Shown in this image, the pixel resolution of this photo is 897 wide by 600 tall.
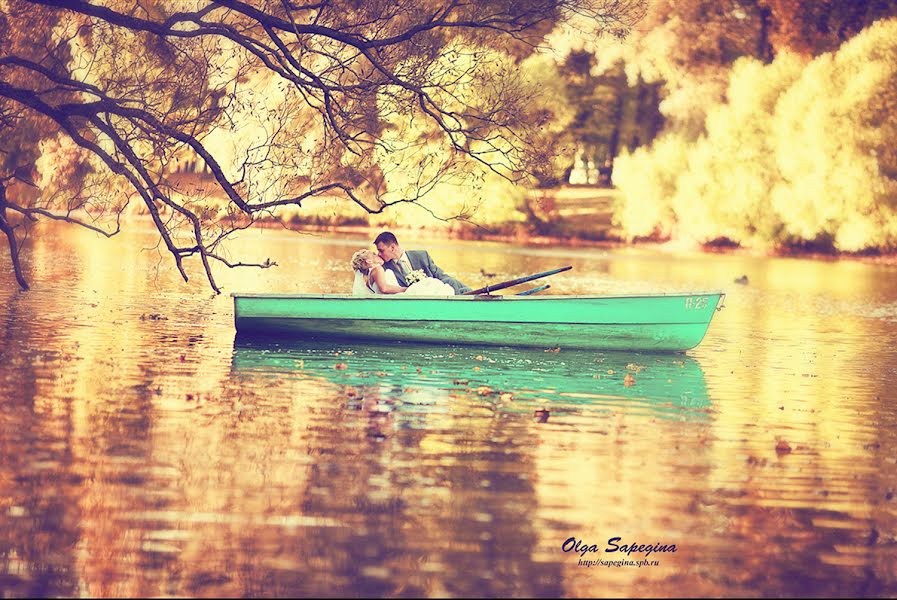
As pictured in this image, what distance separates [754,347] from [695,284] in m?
14.0

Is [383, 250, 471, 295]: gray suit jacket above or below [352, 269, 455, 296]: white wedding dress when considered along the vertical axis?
above

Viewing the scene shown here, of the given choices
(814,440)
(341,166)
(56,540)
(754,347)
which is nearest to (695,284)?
(754,347)

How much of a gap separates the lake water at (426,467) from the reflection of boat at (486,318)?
25cm

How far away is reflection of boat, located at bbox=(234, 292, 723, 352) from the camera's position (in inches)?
674

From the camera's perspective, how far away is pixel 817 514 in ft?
27.8

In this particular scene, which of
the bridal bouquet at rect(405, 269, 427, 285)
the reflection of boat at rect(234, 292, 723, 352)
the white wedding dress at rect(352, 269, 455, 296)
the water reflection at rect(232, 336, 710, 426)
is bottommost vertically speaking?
the water reflection at rect(232, 336, 710, 426)

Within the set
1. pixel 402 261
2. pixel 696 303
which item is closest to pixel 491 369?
pixel 402 261

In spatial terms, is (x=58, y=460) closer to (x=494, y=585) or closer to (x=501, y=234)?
(x=494, y=585)

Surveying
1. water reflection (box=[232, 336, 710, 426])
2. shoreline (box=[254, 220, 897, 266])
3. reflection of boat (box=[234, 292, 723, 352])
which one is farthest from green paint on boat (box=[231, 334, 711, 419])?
shoreline (box=[254, 220, 897, 266])

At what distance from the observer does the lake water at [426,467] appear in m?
6.90

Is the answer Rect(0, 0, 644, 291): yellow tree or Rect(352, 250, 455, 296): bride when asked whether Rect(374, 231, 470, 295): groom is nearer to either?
Rect(352, 250, 455, 296): bride
